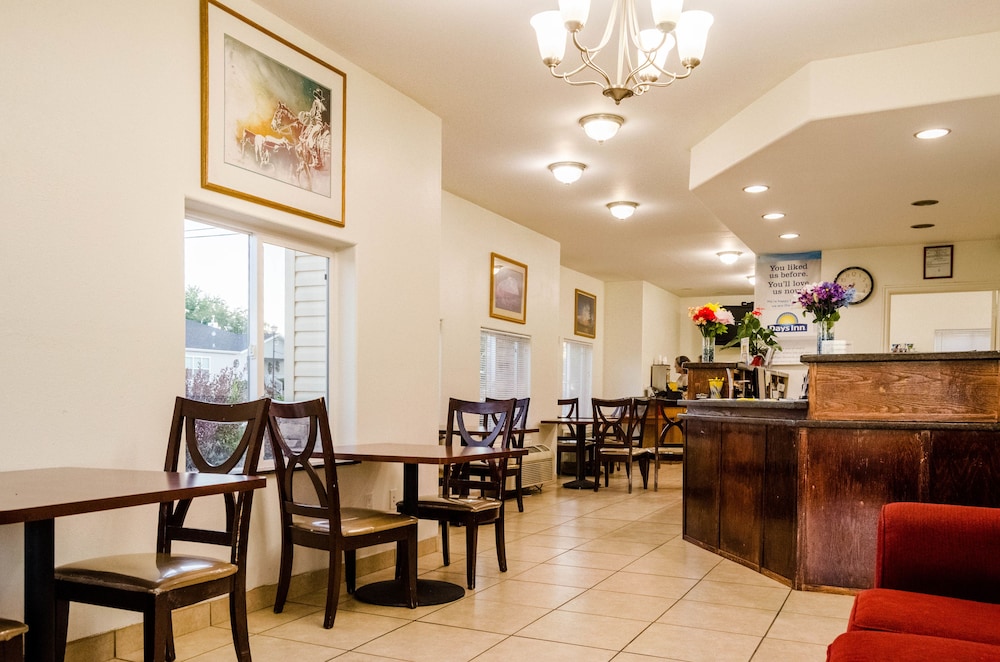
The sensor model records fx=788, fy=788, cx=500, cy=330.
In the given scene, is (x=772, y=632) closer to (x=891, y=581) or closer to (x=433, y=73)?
(x=891, y=581)

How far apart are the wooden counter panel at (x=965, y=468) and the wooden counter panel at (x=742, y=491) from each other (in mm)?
907

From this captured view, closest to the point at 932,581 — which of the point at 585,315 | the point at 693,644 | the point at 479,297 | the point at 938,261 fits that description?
the point at 693,644

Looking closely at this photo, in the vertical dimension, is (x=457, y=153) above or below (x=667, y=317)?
above

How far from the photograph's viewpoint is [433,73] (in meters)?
4.60

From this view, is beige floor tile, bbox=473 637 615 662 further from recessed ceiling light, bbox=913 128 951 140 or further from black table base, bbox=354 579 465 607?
recessed ceiling light, bbox=913 128 951 140

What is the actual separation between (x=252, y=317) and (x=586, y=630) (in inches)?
85.8

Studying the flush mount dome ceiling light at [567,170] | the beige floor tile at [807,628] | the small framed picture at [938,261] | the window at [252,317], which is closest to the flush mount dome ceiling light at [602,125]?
the flush mount dome ceiling light at [567,170]

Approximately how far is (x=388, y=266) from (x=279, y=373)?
3.16ft

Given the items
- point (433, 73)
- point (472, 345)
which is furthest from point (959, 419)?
point (472, 345)

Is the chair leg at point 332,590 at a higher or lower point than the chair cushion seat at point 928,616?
lower

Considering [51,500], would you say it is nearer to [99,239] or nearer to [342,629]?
[99,239]

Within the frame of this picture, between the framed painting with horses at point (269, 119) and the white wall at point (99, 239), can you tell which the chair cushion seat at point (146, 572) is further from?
the framed painting with horses at point (269, 119)

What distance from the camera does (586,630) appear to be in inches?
133

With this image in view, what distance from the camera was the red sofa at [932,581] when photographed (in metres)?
1.88
